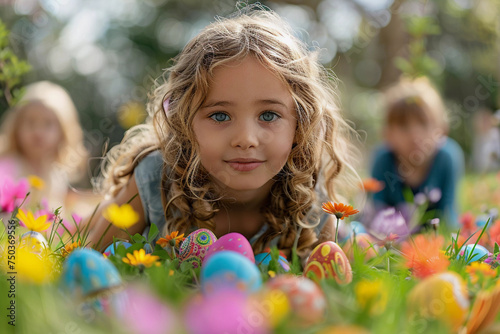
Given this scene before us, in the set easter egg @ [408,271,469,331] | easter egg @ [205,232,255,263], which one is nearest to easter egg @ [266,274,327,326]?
easter egg @ [408,271,469,331]

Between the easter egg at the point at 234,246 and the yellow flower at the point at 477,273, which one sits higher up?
the yellow flower at the point at 477,273

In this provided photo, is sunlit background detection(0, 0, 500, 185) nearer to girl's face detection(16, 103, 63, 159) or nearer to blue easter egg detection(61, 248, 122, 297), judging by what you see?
girl's face detection(16, 103, 63, 159)

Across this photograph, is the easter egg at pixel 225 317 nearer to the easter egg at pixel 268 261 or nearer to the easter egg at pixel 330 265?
the easter egg at pixel 330 265

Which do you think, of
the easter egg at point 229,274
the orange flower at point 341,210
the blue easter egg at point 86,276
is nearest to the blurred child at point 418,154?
the orange flower at point 341,210

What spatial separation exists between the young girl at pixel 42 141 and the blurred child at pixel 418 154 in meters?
2.02

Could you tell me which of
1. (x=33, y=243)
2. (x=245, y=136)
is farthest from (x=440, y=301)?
(x=33, y=243)

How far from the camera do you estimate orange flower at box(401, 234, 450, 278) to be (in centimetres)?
98

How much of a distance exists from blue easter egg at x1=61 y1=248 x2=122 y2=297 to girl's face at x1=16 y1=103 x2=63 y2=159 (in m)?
2.61

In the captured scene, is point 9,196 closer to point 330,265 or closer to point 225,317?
point 330,265

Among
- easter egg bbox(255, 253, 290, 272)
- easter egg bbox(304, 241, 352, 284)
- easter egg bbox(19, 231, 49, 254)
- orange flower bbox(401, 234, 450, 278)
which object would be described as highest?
easter egg bbox(304, 241, 352, 284)

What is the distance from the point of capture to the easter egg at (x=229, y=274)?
716mm

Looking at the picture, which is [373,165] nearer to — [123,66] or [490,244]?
[490,244]

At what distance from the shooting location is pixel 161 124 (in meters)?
1.59

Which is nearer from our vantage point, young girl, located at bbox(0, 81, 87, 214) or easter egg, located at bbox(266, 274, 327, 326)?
easter egg, located at bbox(266, 274, 327, 326)
